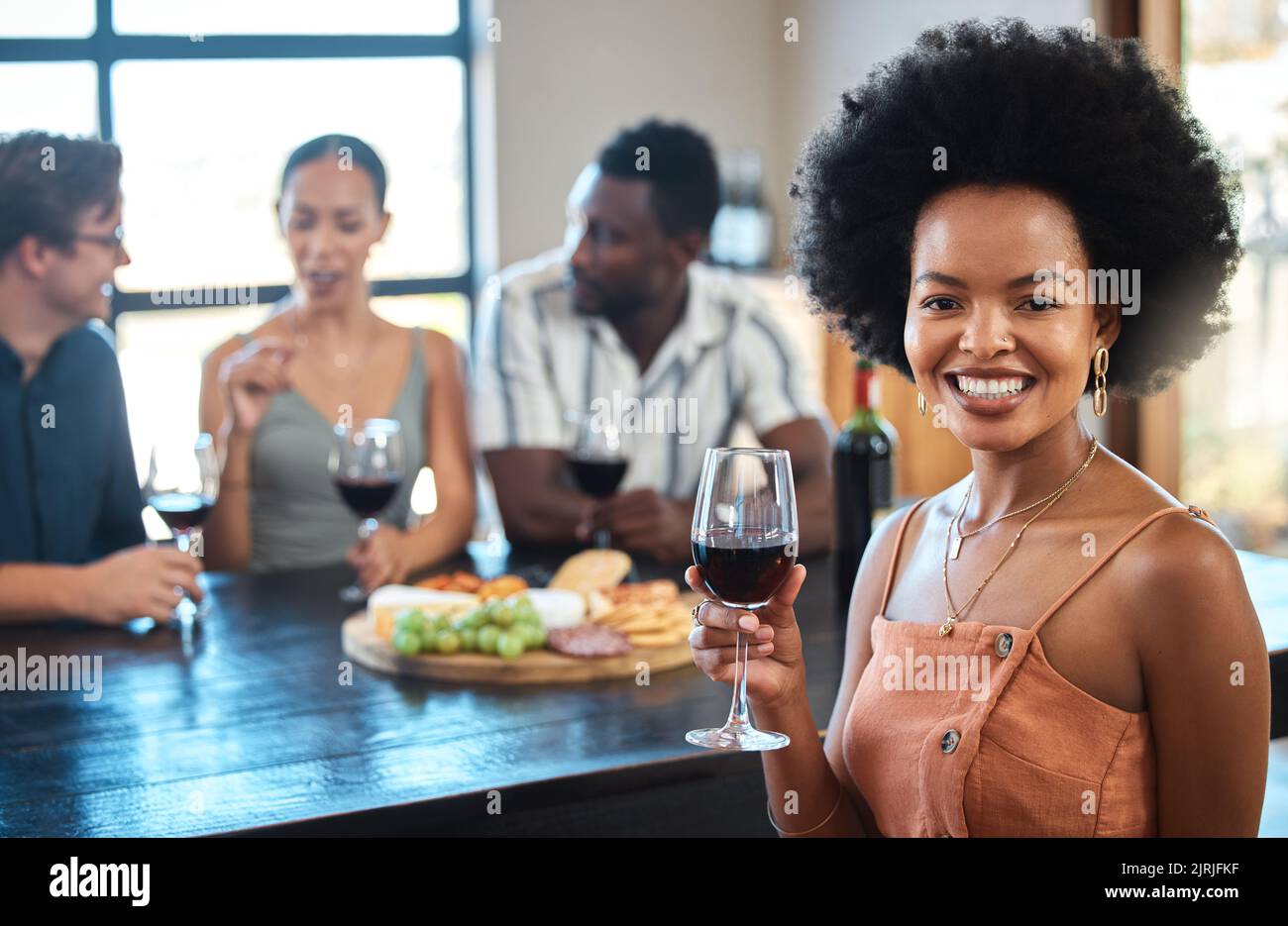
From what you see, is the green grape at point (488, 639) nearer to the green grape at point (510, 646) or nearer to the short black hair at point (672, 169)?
the green grape at point (510, 646)

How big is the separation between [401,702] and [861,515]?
2.26ft

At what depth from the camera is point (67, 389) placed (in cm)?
225

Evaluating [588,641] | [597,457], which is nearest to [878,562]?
[588,641]

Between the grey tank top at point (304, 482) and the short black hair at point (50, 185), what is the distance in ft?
2.11

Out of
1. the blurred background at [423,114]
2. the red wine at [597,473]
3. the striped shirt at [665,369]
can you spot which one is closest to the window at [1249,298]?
the blurred background at [423,114]

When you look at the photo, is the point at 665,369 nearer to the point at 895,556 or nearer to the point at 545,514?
the point at 545,514

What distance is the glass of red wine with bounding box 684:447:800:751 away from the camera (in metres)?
1.21

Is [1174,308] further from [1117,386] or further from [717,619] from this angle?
[717,619]

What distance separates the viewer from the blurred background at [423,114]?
436cm

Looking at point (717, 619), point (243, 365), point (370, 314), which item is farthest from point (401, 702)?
point (370, 314)

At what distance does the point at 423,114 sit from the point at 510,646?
3392 millimetres

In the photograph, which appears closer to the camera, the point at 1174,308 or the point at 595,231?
the point at 1174,308

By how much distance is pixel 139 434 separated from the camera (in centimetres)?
453

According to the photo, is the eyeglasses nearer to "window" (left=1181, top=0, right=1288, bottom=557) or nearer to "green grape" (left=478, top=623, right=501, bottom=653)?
"green grape" (left=478, top=623, right=501, bottom=653)
